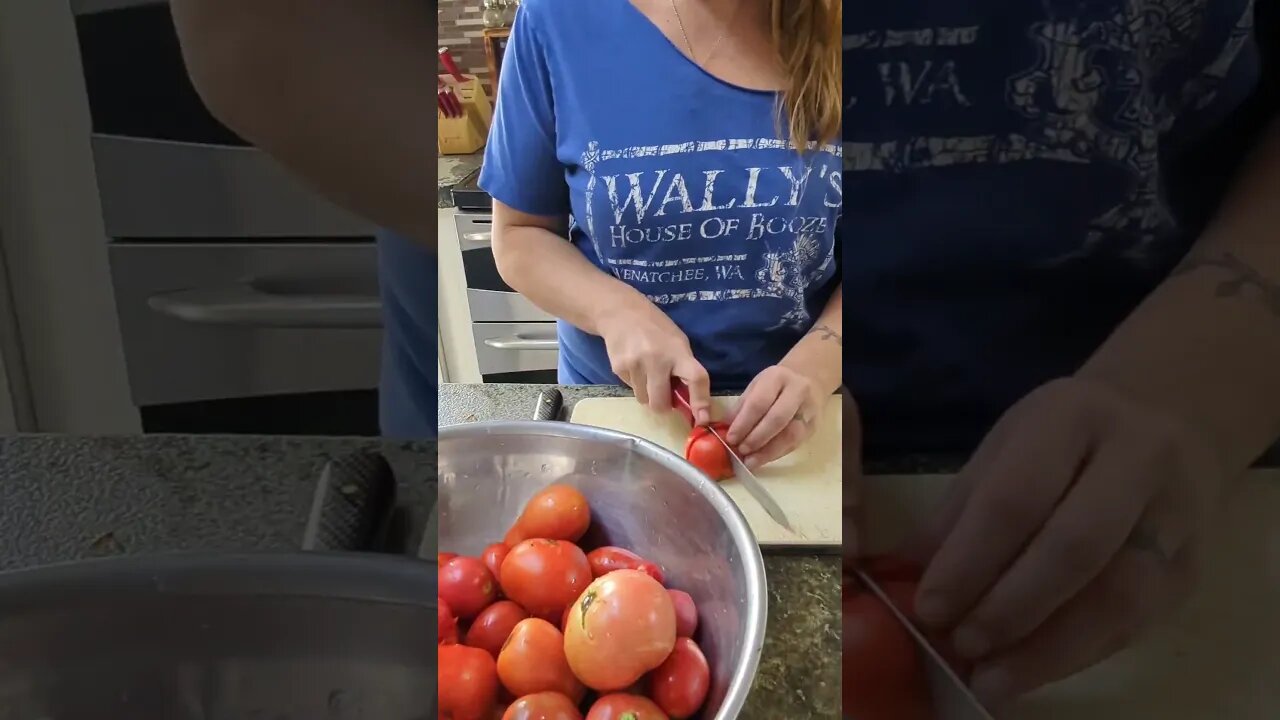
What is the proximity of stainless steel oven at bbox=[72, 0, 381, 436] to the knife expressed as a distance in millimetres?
222

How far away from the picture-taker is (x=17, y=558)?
0.18 meters

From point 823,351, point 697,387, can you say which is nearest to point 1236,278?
point 823,351

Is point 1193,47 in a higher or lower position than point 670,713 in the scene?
higher

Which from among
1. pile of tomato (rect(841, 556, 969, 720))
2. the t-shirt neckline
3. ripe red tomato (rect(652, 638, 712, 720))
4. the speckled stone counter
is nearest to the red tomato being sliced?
pile of tomato (rect(841, 556, 969, 720))

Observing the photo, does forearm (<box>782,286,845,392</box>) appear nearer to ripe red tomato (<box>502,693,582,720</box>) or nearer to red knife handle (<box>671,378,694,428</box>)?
red knife handle (<box>671,378,694,428</box>)

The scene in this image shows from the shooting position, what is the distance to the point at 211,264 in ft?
0.53

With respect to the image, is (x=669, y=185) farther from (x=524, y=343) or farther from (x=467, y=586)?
(x=467, y=586)

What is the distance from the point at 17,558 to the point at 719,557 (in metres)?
0.26

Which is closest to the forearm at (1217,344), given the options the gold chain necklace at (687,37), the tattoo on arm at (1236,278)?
the tattoo on arm at (1236,278)

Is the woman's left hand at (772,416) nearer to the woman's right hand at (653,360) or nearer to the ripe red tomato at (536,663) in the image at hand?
the woman's right hand at (653,360)

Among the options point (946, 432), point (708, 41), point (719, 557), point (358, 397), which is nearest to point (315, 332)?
point (358, 397)

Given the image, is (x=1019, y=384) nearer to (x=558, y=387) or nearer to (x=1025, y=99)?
(x=1025, y=99)

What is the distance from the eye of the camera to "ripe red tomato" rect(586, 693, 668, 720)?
331 millimetres

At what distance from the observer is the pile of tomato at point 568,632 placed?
320 millimetres
